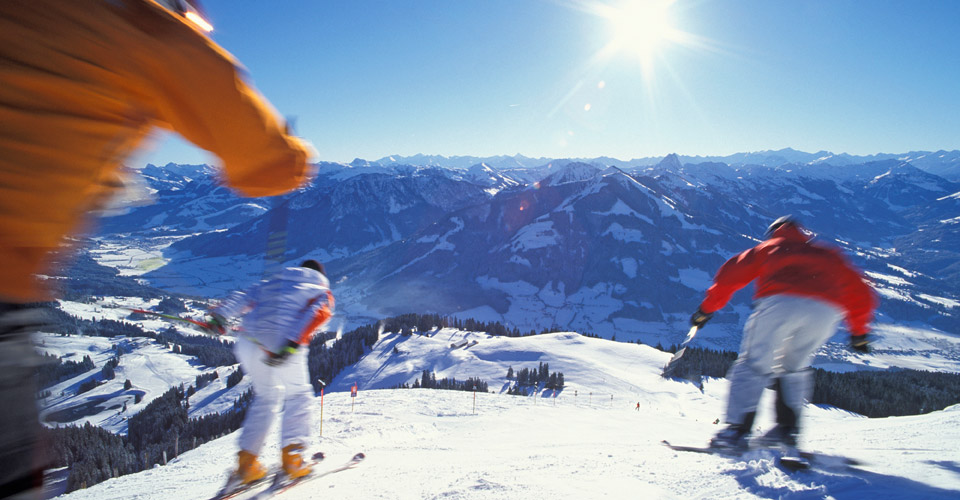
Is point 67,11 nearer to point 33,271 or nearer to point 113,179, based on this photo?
point 113,179

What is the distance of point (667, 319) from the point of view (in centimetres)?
15725

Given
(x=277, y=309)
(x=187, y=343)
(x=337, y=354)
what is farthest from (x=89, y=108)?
(x=187, y=343)

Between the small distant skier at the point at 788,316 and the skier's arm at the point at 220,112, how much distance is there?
434 centimetres

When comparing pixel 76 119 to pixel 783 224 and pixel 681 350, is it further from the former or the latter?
pixel 681 350

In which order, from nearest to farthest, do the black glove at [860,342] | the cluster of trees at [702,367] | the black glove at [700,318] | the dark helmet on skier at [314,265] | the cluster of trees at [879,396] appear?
the black glove at [860,342]
the dark helmet on skier at [314,265]
the black glove at [700,318]
the cluster of trees at [879,396]
the cluster of trees at [702,367]

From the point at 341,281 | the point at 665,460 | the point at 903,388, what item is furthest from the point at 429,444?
the point at 341,281

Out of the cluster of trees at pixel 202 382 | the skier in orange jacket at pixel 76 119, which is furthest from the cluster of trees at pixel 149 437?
the skier in orange jacket at pixel 76 119

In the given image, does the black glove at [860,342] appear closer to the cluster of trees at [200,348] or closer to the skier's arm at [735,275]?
the skier's arm at [735,275]

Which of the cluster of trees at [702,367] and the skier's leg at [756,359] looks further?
the cluster of trees at [702,367]

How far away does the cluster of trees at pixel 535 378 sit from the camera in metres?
27.7

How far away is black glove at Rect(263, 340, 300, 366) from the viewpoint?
160 inches

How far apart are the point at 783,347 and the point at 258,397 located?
205 inches

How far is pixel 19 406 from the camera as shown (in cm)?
149

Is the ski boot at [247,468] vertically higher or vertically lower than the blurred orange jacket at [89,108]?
lower
